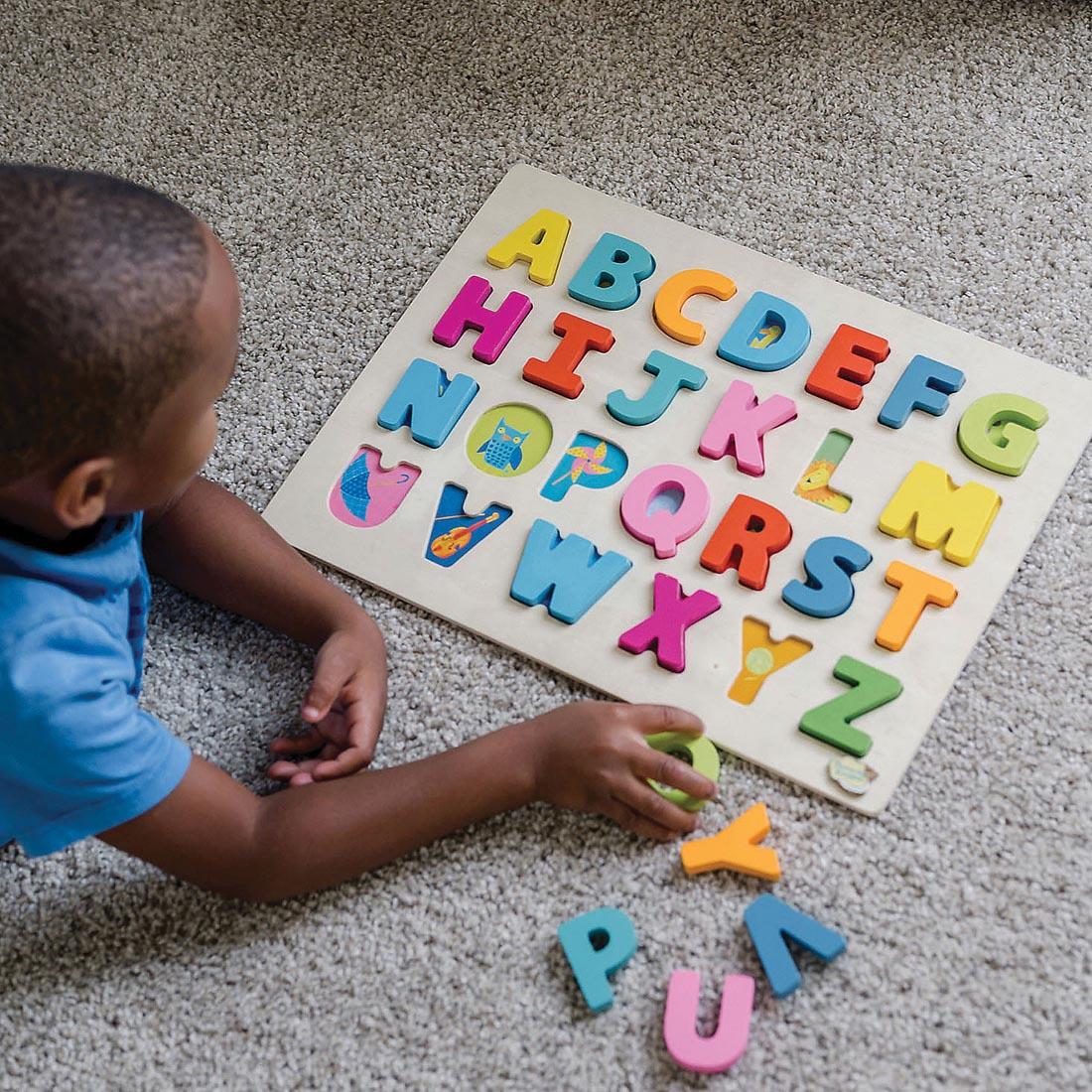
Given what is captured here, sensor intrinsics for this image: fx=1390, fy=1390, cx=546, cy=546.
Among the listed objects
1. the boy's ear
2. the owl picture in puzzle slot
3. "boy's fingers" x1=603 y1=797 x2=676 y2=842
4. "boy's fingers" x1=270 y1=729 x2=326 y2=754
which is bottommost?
"boy's fingers" x1=270 y1=729 x2=326 y2=754

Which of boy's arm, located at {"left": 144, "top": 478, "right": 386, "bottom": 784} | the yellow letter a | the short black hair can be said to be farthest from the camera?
the yellow letter a

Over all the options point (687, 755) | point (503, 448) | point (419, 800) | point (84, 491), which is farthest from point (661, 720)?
point (84, 491)

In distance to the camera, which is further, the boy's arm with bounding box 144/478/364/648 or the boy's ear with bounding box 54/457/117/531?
the boy's arm with bounding box 144/478/364/648

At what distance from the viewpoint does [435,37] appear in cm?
134

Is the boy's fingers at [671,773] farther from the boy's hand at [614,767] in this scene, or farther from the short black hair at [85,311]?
the short black hair at [85,311]

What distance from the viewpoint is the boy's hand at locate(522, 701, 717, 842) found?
2.84ft

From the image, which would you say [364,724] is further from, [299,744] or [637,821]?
[637,821]

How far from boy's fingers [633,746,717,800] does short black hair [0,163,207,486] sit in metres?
0.37

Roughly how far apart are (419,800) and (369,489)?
28 centimetres

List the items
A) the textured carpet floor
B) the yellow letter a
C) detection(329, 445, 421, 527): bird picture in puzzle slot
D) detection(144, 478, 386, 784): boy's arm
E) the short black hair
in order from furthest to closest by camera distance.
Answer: the yellow letter a
detection(329, 445, 421, 527): bird picture in puzzle slot
detection(144, 478, 386, 784): boy's arm
the textured carpet floor
the short black hair

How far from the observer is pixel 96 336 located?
656 millimetres

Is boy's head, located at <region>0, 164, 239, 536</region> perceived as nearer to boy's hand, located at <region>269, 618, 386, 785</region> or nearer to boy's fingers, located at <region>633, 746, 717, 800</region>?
boy's hand, located at <region>269, 618, 386, 785</region>

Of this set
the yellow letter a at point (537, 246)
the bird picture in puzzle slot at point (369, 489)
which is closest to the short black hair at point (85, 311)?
the bird picture in puzzle slot at point (369, 489)

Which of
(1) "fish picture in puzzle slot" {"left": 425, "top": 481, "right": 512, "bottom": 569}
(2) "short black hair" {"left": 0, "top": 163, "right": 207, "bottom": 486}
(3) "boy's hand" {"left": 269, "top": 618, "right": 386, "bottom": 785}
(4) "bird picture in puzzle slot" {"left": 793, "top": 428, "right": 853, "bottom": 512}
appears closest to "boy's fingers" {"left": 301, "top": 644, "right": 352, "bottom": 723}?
(3) "boy's hand" {"left": 269, "top": 618, "right": 386, "bottom": 785}
